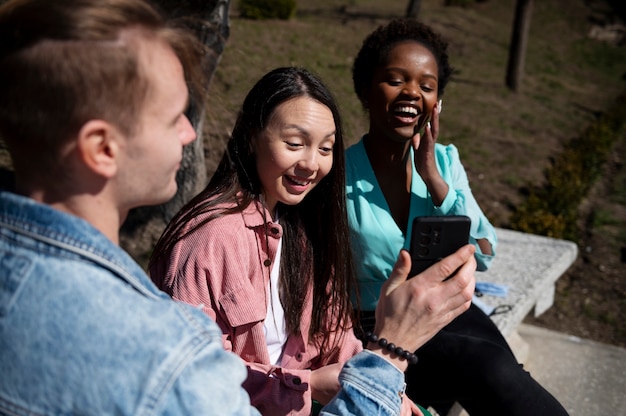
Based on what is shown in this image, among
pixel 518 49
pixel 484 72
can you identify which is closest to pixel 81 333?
pixel 518 49

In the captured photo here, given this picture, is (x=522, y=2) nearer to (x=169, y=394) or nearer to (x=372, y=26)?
(x=372, y=26)

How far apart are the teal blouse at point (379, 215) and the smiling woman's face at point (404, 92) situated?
0.52ft

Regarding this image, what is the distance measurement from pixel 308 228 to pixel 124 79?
4.24 feet

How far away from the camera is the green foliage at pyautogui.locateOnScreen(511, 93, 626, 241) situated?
5938mm

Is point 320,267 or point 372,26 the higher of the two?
point 320,267

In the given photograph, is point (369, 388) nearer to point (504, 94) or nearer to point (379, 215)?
point (379, 215)

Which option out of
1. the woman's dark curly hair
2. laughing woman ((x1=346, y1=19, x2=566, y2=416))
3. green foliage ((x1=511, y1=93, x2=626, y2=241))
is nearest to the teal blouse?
laughing woman ((x1=346, y1=19, x2=566, y2=416))

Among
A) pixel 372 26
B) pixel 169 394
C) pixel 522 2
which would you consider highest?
pixel 169 394

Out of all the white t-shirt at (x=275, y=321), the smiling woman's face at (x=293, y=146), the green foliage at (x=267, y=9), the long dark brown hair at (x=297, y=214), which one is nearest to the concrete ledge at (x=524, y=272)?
the long dark brown hair at (x=297, y=214)

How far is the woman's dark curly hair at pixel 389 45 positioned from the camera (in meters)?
2.98

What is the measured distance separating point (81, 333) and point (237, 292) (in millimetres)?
986

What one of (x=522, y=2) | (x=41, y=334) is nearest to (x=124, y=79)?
(x=41, y=334)

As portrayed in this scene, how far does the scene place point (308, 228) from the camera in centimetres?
226

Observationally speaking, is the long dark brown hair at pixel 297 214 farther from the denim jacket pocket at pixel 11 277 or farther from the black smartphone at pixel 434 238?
the denim jacket pocket at pixel 11 277
